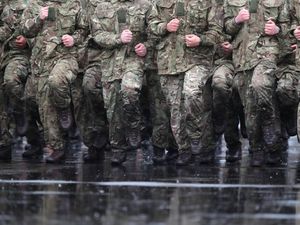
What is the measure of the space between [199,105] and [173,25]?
1.07 metres

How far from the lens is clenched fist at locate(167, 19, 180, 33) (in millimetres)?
15414

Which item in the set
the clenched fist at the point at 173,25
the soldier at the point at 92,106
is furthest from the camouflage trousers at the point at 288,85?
the soldier at the point at 92,106

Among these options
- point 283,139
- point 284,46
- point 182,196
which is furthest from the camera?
point 283,139

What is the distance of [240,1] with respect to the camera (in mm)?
15430

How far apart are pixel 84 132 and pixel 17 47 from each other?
1673 mm

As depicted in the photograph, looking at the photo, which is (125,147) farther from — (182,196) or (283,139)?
(182,196)

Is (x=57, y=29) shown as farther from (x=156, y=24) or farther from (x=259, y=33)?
(x=259, y=33)

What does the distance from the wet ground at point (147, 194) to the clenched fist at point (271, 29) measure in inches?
65.6

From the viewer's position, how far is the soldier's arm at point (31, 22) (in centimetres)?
1634

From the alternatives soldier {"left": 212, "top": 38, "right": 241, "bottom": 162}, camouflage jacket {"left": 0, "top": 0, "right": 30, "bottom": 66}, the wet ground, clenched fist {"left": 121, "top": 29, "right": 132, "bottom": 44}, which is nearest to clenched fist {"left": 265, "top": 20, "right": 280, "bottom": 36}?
soldier {"left": 212, "top": 38, "right": 241, "bottom": 162}

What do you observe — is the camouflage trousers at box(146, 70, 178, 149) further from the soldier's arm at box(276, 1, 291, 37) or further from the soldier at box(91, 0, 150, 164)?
the soldier's arm at box(276, 1, 291, 37)

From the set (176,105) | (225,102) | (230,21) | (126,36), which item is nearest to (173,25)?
(126,36)

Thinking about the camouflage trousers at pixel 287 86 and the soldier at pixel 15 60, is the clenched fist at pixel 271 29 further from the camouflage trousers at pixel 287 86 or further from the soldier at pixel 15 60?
the soldier at pixel 15 60

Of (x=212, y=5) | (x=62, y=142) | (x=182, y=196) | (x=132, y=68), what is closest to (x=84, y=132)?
(x=62, y=142)
